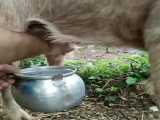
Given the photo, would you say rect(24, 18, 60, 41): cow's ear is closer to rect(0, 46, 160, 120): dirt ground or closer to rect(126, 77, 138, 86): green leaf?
rect(0, 46, 160, 120): dirt ground

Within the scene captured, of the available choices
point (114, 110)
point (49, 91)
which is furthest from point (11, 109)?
point (114, 110)

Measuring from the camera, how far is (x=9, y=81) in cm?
278

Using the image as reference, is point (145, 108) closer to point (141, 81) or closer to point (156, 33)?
point (141, 81)

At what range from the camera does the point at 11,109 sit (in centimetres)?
317

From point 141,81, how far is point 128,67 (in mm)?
271

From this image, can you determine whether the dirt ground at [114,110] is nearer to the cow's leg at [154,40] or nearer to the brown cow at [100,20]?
the brown cow at [100,20]

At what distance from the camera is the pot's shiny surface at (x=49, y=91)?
312 centimetres

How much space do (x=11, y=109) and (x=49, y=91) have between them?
305 millimetres

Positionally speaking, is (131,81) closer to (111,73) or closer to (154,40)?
(111,73)

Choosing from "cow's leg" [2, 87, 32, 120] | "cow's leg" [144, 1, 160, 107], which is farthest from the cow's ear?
"cow's leg" [2, 87, 32, 120]

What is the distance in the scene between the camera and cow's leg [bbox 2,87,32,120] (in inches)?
124

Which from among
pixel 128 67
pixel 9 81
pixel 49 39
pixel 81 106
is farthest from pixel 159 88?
pixel 128 67

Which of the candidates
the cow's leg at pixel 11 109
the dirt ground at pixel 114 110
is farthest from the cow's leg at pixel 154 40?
the cow's leg at pixel 11 109

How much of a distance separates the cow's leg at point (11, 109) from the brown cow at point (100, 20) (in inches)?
33.2
